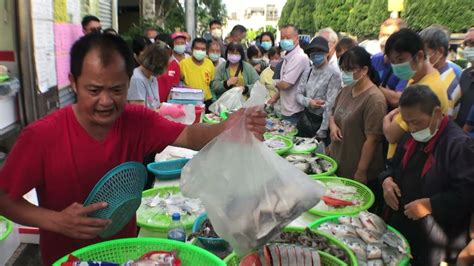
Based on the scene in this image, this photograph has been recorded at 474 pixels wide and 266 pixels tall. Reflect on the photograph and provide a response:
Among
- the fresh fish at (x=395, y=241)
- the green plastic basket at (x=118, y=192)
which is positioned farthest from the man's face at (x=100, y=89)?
the fresh fish at (x=395, y=241)

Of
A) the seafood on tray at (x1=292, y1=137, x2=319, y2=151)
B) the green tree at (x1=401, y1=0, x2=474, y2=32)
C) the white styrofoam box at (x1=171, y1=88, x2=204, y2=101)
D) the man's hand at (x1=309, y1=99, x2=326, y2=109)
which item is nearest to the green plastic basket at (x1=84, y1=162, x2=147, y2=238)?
the seafood on tray at (x1=292, y1=137, x2=319, y2=151)

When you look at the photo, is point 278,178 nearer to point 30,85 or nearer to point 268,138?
point 268,138

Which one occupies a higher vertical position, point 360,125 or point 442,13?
point 442,13

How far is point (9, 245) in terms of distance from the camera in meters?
3.05

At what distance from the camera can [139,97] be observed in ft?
11.8

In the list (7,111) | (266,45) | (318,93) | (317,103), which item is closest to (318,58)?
(318,93)

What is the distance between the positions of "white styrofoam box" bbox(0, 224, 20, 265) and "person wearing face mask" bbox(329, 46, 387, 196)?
2.52 metres

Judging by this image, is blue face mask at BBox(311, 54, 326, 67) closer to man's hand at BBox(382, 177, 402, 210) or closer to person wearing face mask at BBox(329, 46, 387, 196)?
person wearing face mask at BBox(329, 46, 387, 196)

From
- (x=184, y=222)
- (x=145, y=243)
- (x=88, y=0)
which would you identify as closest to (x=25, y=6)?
(x=88, y=0)

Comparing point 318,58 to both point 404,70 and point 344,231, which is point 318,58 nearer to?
point 404,70

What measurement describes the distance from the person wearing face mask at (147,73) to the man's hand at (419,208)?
2.34 m

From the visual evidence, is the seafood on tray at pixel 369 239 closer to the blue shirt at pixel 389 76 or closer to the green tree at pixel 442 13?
the blue shirt at pixel 389 76

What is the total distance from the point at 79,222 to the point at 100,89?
45cm

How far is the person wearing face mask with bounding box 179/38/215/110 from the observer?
5500 millimetres
